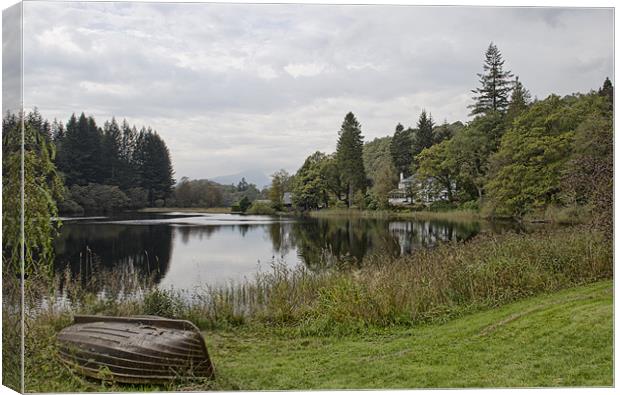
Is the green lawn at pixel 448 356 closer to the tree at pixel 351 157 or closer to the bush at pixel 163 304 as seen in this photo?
the bush at pixel 163 304

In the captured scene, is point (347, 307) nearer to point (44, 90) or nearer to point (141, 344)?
point (141, 344)

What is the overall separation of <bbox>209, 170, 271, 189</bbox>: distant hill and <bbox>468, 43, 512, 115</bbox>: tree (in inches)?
89.0

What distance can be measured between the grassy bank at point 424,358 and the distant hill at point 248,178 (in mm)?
1530

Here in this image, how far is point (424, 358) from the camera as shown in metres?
4.81

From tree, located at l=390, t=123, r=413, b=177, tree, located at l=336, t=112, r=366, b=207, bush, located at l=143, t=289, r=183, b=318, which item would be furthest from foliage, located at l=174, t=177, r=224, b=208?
tree, located at l=390, t=123, r=413, b=177

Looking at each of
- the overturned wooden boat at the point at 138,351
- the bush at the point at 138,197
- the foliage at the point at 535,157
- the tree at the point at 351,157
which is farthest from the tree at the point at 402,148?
the overturned wooden boat at the point at 138,351

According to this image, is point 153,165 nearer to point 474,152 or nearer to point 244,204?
point 244,204

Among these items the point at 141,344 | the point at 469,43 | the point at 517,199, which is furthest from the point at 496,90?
the point at 141,344

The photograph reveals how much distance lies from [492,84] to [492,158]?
1.06m

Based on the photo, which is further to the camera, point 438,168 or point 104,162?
point 438,168

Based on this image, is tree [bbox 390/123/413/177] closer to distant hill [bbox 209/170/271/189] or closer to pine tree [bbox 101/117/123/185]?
distant hill [bbox 209/170/271/189]

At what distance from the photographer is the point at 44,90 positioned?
4.68m

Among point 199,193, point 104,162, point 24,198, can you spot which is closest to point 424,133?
point 199,193

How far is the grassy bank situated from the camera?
4512 millimetres
